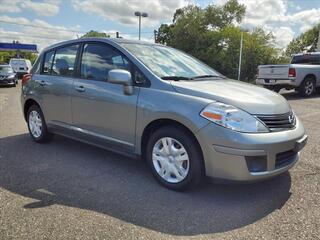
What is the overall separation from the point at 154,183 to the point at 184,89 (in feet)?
3.86

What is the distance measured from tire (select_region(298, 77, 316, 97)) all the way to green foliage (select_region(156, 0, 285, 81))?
63.1 feet

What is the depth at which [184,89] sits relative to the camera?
3.60 m

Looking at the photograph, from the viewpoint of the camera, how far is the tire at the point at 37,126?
556 cm

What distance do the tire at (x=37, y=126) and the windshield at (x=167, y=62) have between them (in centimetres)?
222

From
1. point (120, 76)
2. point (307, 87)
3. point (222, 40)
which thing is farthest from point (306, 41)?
point (120, 76)

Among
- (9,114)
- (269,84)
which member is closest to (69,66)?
(9,114)

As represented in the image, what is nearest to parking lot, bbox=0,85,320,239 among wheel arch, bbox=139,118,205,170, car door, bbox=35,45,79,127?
wheel arch, bbox=139,118,205,170

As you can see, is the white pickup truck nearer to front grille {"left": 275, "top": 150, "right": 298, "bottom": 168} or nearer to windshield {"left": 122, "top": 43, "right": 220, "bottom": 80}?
windshield {"left": 122, "top": 43, "right": 220, "bottom": 80}

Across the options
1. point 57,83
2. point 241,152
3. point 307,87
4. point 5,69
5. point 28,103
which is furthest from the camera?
point 5,69

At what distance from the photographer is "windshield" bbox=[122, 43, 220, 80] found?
13.3 ft

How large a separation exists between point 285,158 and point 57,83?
3.43m

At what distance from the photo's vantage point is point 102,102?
4.25 meters

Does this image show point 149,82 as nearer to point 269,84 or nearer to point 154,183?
point 154,183

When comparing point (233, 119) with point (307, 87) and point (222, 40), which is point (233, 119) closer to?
point (307, 87)
